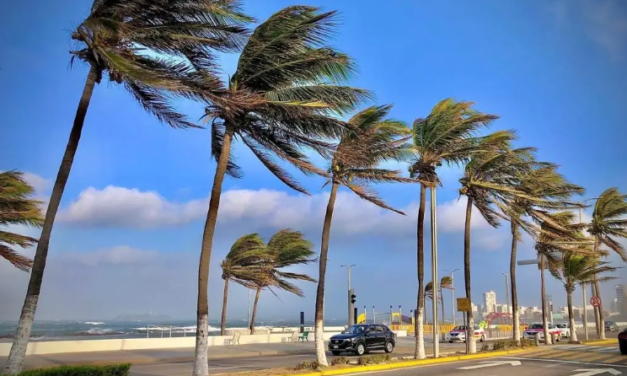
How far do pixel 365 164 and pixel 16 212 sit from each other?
43.5ft

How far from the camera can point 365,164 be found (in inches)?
Result: 669

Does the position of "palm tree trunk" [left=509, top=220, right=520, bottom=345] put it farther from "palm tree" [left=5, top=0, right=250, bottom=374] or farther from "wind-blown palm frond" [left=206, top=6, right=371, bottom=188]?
"palm tree" [left=5, top=0, right=250, bottom=374]

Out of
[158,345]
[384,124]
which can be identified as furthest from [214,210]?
[158,345]

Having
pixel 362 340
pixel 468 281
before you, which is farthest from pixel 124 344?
pixel 468 281

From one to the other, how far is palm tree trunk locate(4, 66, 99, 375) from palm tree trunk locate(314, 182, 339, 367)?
912 centimetres

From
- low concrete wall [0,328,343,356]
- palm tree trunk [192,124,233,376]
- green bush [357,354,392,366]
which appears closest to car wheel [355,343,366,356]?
green bush [357,354,392,366]

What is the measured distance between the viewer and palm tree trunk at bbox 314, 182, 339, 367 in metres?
16.1

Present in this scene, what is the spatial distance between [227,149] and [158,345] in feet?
62.7

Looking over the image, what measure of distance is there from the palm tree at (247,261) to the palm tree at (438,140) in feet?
50.4

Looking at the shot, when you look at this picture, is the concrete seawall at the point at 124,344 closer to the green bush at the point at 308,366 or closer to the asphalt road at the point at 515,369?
A: the green bush at the point at 308,366

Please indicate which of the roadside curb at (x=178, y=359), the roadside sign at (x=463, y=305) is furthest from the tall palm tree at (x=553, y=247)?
the roadside curb at (x=178, y=359)

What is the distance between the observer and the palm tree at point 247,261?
33.2 meters

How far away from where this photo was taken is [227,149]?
13430 millimetres

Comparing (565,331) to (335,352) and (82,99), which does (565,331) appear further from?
(82,99)
